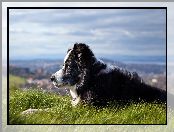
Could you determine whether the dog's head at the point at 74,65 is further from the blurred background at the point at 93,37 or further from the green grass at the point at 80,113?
the green grass at the point at 80,113

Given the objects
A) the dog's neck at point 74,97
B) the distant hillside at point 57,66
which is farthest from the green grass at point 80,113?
the distant hillside at point 57,66

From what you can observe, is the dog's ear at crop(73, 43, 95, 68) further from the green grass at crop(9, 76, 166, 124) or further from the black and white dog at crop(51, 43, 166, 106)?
the green grass at crop(9, 76, 166, 124)

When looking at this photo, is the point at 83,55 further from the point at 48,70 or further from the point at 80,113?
the point at 80,113

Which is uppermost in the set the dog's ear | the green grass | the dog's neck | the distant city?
the dog's ear

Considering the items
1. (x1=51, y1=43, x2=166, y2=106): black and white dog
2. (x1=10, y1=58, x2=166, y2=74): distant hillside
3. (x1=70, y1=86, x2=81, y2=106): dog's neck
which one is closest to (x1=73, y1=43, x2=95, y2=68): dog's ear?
(x1=51, y1=43, x2=166, y2=106): black and white dog

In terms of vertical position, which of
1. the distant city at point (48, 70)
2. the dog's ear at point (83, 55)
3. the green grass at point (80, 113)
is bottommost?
the green grass at point (80, 113)

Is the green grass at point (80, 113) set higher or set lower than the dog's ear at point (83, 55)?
lower

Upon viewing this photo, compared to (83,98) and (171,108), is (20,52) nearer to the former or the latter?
(83,98)

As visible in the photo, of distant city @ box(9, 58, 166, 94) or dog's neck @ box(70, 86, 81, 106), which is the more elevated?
distant city @ box(9, 58, 166, 94)
